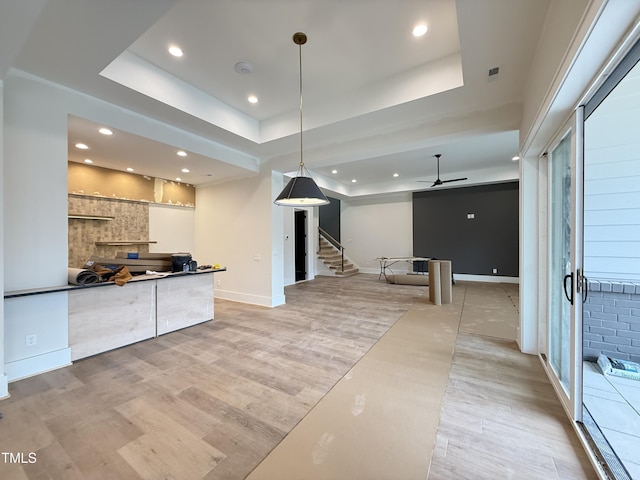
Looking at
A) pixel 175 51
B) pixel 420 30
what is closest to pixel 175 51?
pixel 175 51

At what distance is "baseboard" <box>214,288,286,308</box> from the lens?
5.24 m

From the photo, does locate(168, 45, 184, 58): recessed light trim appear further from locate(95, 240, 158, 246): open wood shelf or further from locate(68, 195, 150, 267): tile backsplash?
locate(95, 240, 158, 246): open wood shelf

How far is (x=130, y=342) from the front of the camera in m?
3.35

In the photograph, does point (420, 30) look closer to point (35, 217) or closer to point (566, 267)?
point (566, 267)

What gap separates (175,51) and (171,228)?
170 inches

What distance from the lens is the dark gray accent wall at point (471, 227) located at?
25.1ft

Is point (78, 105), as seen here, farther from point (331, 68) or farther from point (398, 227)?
point (398, 227)

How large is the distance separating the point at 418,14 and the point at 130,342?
16.4ft

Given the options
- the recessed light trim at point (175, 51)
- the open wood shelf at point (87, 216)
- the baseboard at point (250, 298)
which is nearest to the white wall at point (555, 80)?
the recessed light trim at point (175, 51)

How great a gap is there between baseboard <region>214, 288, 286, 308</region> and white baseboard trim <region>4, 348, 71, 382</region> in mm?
2976

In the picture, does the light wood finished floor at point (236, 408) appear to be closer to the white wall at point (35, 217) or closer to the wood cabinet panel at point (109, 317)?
the wood cabinet panel at point (109, 317)

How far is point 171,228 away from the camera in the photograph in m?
6.05

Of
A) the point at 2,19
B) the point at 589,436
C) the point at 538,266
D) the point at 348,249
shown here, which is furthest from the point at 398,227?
the point at 2,19

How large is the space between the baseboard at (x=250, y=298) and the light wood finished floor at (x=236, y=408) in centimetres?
148
